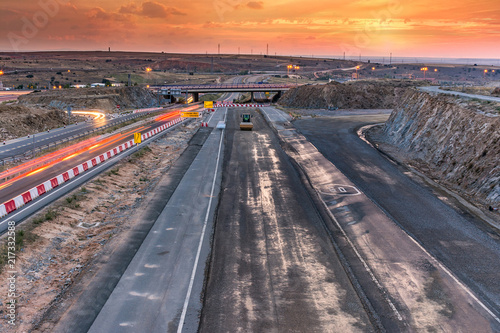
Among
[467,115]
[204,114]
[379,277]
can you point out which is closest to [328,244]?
[379,277]

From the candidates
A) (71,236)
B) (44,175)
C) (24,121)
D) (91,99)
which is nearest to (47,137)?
(24,121)

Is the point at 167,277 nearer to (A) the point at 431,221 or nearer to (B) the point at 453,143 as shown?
(A) the point at 431,221

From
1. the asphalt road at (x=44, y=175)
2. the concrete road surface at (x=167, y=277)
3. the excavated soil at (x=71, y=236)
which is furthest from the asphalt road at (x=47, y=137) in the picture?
the concrete road surface at (x=167, y=277)

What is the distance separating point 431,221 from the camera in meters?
25.1

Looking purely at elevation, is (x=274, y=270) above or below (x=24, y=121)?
below

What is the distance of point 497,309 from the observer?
15.8 metres

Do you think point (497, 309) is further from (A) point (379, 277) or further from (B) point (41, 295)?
(B) point (41, 295)

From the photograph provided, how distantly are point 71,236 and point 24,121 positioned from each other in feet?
158

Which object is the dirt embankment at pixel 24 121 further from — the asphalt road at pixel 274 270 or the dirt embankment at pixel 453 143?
the dirt embankment at pixel 453 143

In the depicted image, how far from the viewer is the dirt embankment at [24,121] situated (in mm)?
57688

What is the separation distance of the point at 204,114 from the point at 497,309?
3110 inches

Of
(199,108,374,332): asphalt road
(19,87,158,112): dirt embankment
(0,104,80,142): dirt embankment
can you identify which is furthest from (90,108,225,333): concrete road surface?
(19,87,158,112): dirt embankment

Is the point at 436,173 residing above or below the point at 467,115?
below

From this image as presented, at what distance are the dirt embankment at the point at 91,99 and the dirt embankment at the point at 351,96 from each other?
45.5 m
